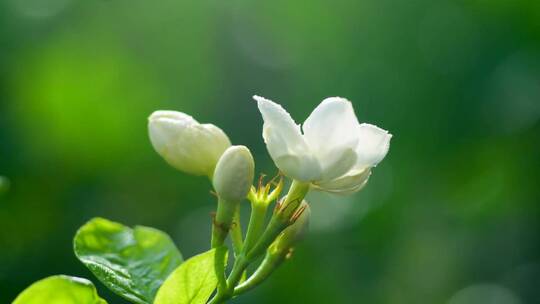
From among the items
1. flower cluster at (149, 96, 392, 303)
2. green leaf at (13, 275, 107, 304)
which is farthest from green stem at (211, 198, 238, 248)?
green leaf at (13, 275, 107, 304)

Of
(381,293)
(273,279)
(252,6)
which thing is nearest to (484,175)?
(381,293)

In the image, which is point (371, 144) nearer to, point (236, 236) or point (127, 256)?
point (236, 236)

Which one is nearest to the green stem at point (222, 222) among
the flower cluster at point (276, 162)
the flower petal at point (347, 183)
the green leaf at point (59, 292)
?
the flower cluster at point (276, 162)

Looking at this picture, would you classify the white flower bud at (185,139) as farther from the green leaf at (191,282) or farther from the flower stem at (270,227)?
the green leaf at (191,282)

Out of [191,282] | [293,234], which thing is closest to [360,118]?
[293,234]

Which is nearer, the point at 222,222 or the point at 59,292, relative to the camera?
the point at 59,292

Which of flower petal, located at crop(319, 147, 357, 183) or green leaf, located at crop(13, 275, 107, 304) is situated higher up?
flower petal, located at crop(319, 147, 357, 183)

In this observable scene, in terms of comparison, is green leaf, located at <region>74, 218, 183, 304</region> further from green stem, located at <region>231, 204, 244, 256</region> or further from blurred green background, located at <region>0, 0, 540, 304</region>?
blurred green background, located at <region>0, 0, 540, 304</region>
